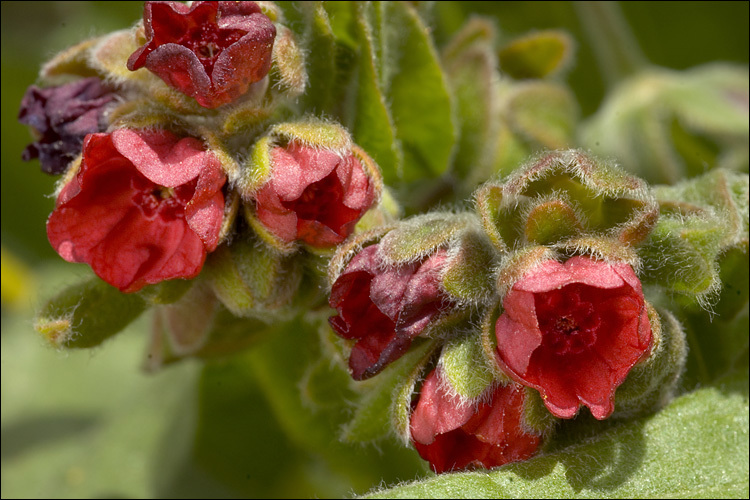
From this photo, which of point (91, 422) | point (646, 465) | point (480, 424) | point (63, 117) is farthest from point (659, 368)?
point (91, 422)

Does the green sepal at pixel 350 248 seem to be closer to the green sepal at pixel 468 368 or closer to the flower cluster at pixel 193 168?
the flower cluster at pixel 193 168

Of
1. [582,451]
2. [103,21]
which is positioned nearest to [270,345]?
[582,451]

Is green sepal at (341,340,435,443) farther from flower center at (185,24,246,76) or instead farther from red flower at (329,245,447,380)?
flower center at (185,24,246,76)

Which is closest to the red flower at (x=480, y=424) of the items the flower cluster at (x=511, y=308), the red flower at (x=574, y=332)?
the flower cluster at (x=511, y=308)

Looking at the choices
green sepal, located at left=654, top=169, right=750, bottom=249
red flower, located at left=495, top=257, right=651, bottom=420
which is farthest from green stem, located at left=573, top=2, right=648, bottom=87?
red flower, located at left=495, top=257, right=651, bottom=420

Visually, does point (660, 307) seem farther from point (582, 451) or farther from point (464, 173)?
point (464, 173)
